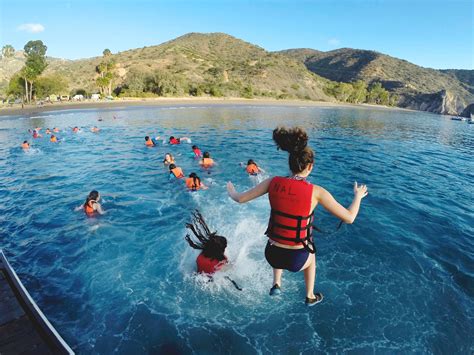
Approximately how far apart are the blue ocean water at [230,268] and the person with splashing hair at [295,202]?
8.31 ft

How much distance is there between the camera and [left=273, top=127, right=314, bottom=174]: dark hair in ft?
11.1

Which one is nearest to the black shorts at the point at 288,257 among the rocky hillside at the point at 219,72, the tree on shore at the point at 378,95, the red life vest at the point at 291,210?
the red life vest at the point at 291,210

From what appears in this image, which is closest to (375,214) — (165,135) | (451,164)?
(451,164)

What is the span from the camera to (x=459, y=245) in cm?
909

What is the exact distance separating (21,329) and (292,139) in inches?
214

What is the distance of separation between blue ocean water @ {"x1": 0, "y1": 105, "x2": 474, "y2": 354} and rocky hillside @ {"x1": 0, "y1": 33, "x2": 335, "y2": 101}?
77219 mm

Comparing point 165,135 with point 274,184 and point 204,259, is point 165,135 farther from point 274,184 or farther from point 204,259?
point 274,184

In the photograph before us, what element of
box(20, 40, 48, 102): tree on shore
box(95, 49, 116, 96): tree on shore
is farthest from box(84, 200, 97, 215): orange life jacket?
box(95, 49, 116, 96): tree on shore

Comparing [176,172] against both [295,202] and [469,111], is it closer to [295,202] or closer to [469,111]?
[295,202]

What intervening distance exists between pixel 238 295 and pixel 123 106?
194 feet

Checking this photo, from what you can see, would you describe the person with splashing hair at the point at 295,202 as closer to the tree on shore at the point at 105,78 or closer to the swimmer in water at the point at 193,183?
the swimmer in water at the point at 193,183

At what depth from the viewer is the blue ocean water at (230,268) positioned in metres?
5.50

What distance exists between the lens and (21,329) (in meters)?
4.84

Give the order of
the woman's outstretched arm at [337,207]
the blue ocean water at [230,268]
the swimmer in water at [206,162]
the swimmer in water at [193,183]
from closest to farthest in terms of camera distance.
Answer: the woman's outstretched arm at [337,207] → the blue ocean water at [230,268] → the swimmer in water at [193,183] → the swimmer in water at [206,162]
